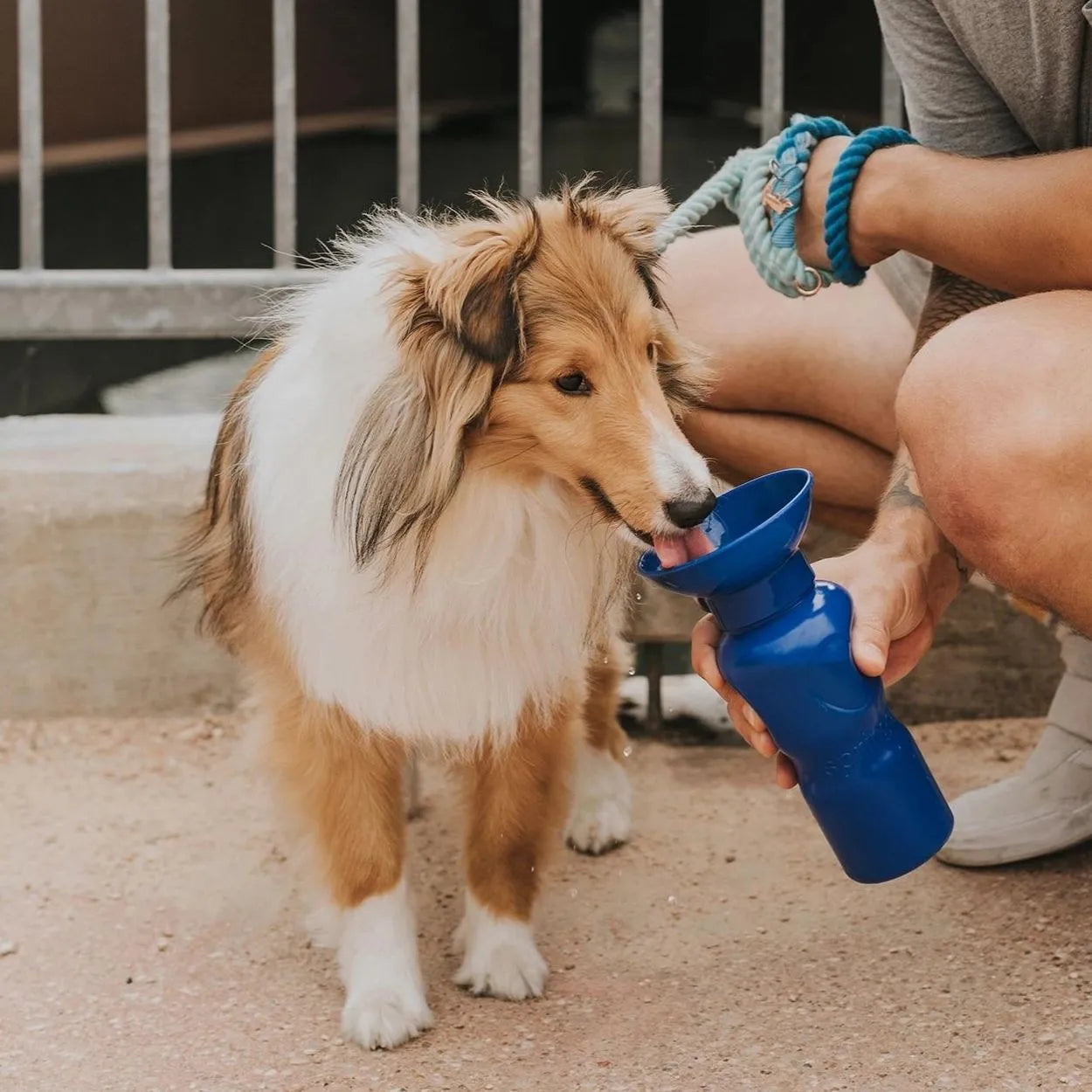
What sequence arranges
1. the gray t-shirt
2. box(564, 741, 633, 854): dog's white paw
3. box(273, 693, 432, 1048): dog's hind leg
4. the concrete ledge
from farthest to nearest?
the concrete ledge, box(564, 741, 633, 854): dog's white paw, box(273, 693, 432, 1048): dog's hind leg, the gray t-shirt

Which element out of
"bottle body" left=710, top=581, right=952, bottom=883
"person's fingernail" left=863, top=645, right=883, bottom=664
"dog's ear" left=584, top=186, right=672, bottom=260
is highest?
"dog's ear" left=584, top=186, right=672, bottom=260

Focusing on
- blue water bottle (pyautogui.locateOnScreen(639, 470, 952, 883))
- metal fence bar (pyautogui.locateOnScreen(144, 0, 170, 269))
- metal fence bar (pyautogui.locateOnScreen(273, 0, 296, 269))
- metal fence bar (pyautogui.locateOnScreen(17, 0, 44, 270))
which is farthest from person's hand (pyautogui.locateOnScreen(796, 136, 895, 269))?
metal fence bar (pyautogui.locateOnScreen(17, 0, 44, 270))

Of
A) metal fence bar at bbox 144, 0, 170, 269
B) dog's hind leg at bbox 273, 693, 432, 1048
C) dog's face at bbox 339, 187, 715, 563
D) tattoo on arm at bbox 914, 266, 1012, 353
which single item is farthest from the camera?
metal fence bar at bbox 144, 0, 170, 269

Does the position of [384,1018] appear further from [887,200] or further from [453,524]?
[887,200]

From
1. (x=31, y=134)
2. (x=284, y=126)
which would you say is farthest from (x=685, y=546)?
(x=31, y=134)

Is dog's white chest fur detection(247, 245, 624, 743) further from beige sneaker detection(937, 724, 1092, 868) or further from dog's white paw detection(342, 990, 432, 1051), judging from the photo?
beige sneaker detection(937, 724, 1092, 868)

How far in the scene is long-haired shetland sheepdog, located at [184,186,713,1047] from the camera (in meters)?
1.85

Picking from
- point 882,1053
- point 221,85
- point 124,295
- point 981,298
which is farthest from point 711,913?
point 221,85

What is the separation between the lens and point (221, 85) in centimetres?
518

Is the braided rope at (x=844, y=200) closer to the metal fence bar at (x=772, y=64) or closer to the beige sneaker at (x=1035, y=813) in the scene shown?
the beige sneaker at (x=1035, y=813)

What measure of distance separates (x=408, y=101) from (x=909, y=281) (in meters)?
1.20

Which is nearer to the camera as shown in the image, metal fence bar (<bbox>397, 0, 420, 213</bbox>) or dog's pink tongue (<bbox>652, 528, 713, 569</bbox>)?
dog's pink tongue (<bbox>652, 528, 713, 569</bbox>)

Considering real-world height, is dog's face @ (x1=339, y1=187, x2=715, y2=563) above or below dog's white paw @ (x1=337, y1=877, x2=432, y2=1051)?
above

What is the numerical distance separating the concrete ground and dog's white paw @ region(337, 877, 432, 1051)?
0.03 meters
